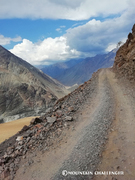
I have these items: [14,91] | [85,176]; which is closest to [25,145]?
[85,176]

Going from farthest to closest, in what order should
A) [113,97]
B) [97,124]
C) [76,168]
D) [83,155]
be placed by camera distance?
[113,97], [97,124], [83,155], [76,168]

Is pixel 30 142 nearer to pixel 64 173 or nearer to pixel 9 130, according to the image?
pixel 64 173

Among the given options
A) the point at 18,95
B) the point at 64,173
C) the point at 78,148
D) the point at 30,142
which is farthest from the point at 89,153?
the point at 18,95

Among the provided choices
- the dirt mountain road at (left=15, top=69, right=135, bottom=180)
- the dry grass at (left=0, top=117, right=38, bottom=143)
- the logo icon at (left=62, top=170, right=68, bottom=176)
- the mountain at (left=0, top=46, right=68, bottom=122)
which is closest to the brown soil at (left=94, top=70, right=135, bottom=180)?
the dirt mountain road at (left=15, top=69, right=135, bottom=180)

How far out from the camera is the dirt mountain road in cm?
450

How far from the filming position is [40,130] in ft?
23.2

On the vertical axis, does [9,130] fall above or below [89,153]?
below

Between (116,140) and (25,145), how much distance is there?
4506 mm

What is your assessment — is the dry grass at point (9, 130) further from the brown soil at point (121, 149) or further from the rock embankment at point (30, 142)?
the brown soil at point (121, 149)

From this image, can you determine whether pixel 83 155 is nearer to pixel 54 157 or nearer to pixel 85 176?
pixel 85 176

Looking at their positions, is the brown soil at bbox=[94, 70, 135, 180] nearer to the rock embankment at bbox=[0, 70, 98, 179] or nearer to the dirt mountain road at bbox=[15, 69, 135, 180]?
the dirt mountain road at bbox=[15, 69, 135, 180]

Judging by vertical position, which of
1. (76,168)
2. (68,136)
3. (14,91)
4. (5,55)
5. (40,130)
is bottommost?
(76,168)

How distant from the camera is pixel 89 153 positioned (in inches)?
207

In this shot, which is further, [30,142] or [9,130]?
[9,130]
